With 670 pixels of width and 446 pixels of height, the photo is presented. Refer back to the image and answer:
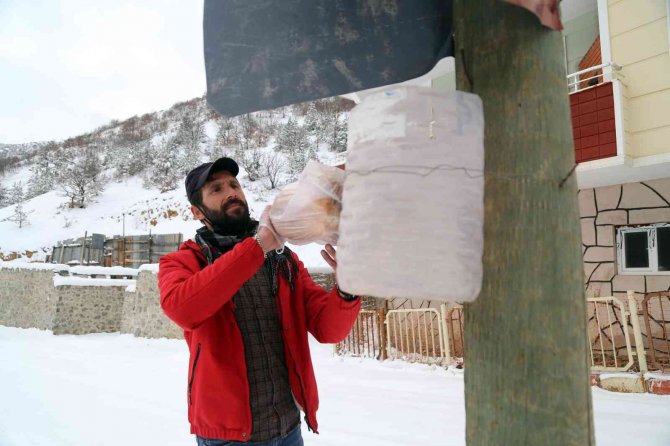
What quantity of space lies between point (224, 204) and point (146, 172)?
3837 centimetres

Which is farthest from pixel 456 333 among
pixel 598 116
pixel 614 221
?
pixel 598 116

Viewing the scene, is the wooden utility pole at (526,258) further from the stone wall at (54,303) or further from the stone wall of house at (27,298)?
the stone wall of house at (27,298)

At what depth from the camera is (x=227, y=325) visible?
5.89 ft

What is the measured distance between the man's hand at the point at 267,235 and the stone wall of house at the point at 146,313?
36.8ft

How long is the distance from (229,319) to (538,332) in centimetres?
122

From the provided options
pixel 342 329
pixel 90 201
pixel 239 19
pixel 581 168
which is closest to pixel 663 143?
pixel 581 168

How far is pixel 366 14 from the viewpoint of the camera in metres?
1.41

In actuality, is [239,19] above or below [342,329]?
above

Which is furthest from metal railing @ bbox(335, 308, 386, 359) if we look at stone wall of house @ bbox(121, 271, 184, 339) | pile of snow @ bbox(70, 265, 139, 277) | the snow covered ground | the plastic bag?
pile of snow @ bbox(70, 265, 139, 277)

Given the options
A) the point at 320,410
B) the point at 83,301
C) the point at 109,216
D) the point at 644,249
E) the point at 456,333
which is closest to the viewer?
the point at 320,410

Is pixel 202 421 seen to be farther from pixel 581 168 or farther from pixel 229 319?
pixel 581 168

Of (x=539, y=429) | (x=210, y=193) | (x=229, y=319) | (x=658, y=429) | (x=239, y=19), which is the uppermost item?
(x=239, y=19)

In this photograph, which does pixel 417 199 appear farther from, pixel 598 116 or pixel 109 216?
pixel 109 216

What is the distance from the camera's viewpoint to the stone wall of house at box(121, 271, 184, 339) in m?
12.1
